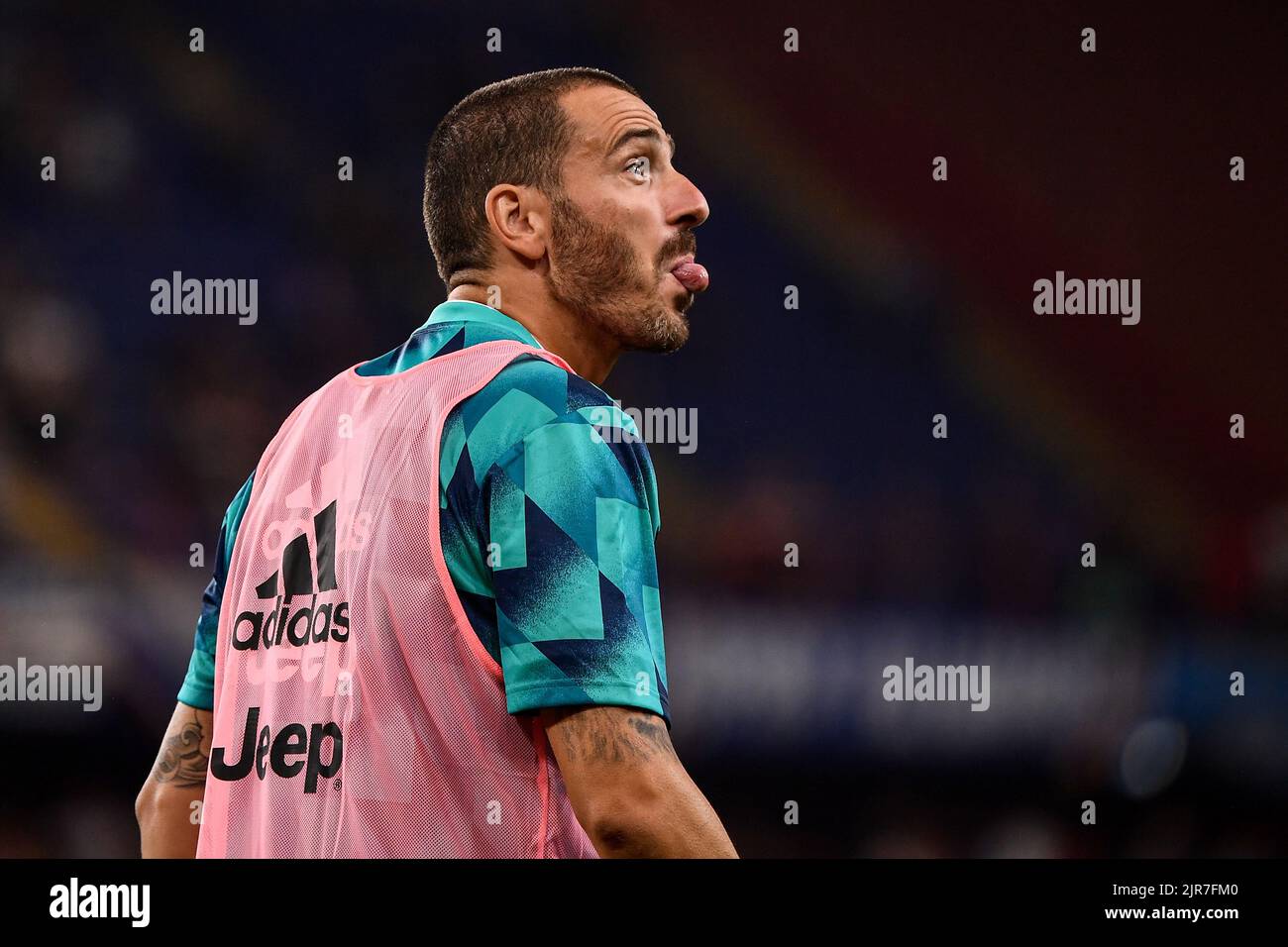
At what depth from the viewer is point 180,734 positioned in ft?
5.47

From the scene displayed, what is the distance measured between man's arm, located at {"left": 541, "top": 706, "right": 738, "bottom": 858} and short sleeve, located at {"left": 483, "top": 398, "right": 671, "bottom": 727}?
0.03m

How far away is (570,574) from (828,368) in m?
2.77

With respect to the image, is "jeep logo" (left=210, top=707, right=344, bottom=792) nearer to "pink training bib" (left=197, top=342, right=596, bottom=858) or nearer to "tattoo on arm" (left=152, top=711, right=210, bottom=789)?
"pink training bib" (left=197, top=342, right=596, bottom=858)

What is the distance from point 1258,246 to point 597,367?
304 cm

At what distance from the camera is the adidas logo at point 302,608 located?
4.31ft

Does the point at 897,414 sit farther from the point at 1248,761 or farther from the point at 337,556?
the point at 337,556

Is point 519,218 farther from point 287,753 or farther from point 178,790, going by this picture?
point 178,790

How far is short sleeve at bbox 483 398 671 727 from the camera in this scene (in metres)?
1.20

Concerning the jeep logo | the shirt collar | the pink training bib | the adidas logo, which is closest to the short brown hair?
the shirt collar

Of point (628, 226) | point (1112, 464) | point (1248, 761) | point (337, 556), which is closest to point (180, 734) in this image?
point (337, 556)

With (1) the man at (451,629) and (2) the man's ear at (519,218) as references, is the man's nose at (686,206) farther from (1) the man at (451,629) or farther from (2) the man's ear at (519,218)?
(1) the man at (451,629)
